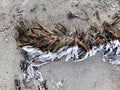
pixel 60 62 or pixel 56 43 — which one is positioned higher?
pixel 56 43

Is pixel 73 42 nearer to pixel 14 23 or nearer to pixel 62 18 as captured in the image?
pixel 62 18

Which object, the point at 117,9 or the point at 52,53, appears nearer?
the point at 52,53

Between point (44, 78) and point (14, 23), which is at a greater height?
point (14, 23)

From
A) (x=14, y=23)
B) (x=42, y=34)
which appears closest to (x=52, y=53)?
(x=42, y=34)

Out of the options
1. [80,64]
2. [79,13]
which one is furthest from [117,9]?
[80,64]

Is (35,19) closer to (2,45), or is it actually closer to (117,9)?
(2,45)

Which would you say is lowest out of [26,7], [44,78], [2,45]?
[44,78]
